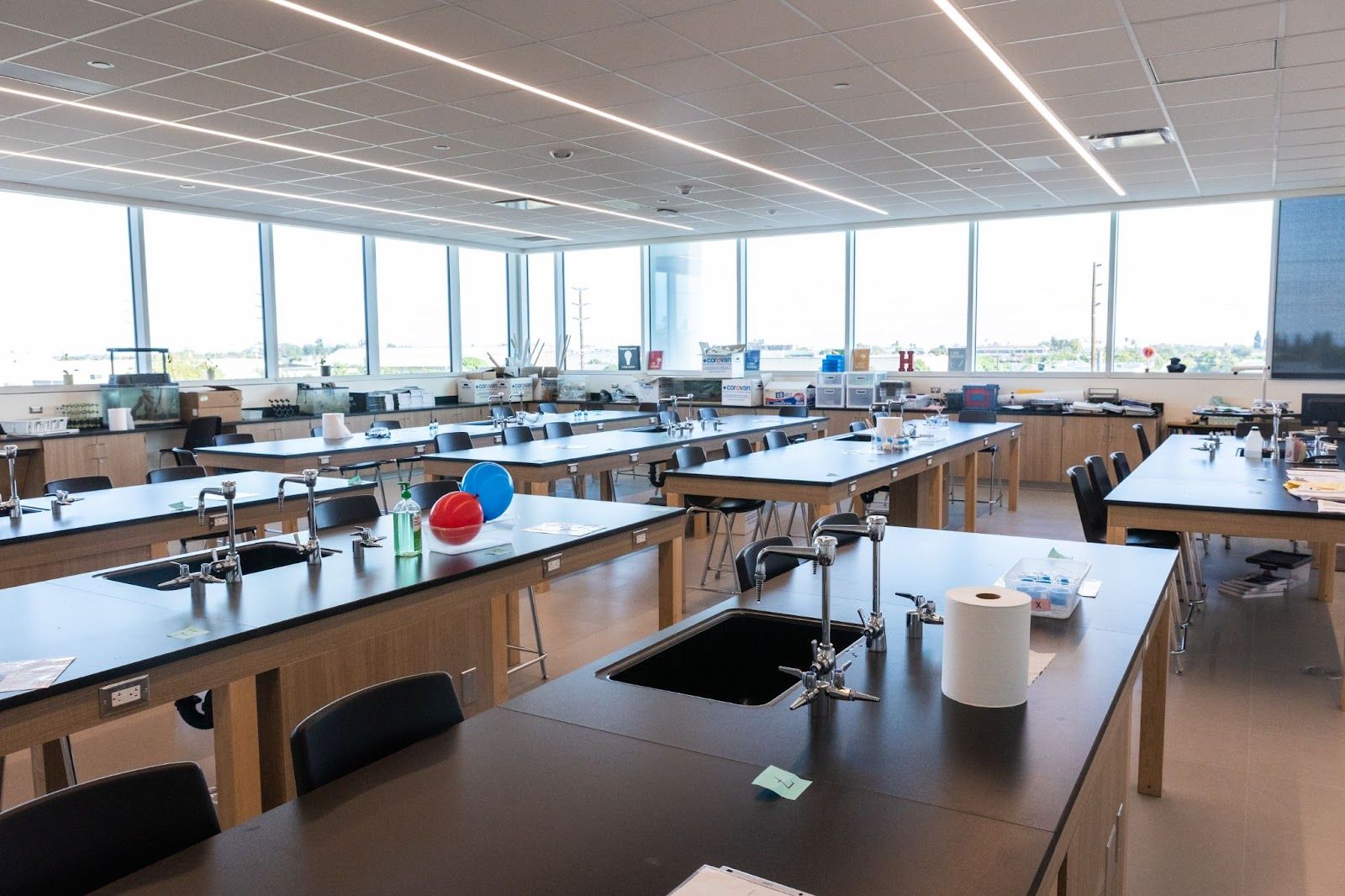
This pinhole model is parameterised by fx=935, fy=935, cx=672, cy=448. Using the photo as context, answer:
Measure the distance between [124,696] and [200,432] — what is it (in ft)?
24.7

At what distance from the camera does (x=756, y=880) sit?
44.9 inches

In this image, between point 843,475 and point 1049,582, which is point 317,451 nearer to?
point 843,475

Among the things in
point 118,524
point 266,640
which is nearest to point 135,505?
point 118,524

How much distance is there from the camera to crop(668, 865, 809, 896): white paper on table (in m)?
1.12

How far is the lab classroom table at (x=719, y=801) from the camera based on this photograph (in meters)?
1.17

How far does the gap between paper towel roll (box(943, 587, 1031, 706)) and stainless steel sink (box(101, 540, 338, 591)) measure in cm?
206

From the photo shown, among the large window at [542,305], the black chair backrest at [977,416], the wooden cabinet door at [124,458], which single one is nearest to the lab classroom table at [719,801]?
the black chair backrest at [977,416]

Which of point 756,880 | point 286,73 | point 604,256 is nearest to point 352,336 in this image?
point 604,256

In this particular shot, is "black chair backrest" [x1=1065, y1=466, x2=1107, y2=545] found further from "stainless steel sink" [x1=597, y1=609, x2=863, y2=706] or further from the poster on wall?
the poster on wall

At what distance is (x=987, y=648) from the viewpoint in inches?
65.5

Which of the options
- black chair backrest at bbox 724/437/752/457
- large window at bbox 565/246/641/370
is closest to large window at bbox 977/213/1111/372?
large window at bbox 565/246/641/370

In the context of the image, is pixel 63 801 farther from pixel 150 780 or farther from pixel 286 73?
pixel 286 73

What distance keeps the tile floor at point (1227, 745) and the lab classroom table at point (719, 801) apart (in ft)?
3.02

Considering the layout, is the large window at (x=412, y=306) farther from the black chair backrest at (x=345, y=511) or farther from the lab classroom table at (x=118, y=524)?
the black chair backrest at (x=345, y=511)
